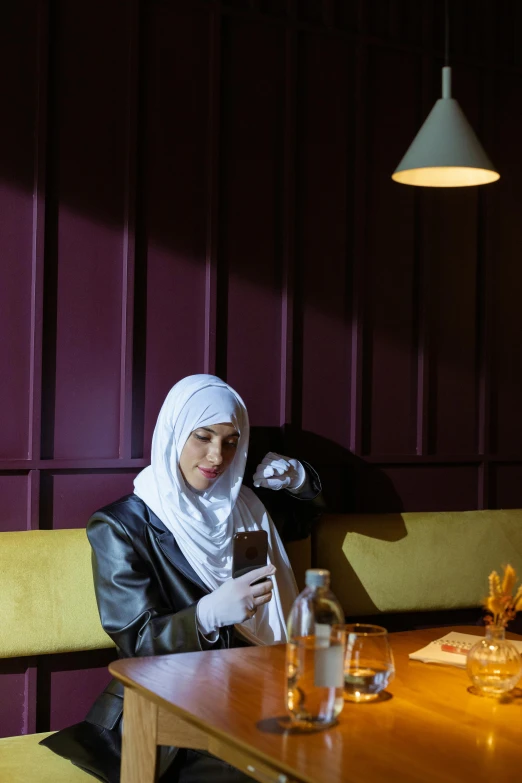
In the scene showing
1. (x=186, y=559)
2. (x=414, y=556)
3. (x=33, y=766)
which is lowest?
(x=33, y=766)

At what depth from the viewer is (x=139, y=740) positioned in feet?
6.41

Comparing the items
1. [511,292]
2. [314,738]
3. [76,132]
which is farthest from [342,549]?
[314,738]

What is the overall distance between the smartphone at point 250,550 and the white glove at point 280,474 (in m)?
0.78

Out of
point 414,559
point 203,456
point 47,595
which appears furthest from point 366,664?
point 414,559

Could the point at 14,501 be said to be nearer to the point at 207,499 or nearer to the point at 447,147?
the point at 207,499

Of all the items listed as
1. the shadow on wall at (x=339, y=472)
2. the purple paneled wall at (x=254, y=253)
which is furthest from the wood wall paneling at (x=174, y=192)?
the shadow on wall at (x=339, y=472)

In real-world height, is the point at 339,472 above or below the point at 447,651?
above

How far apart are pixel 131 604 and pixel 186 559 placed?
9.8 inches

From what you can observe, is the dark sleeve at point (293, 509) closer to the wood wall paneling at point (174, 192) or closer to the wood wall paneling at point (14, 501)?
the wood wall paneling at point (174, 192)

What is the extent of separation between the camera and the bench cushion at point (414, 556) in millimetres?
3492

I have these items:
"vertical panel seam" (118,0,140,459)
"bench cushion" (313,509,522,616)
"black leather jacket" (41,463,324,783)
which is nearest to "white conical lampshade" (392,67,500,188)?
"vertical panel seam" (118,0,140,459)

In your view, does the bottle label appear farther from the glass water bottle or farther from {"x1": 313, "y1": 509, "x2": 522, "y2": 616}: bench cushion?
{"x1": 313, "y1": 509, "x2": 522, "y2": 616}: bench cushion

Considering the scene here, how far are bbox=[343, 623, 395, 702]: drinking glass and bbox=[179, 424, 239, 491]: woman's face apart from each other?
1192 mm

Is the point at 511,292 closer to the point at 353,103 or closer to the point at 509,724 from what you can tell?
the point at 353,103
